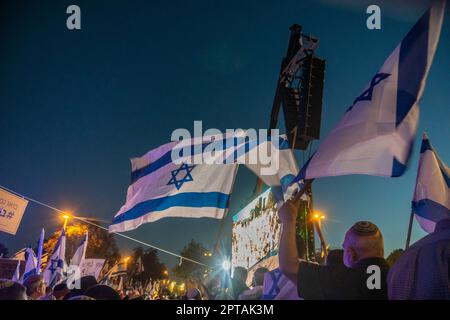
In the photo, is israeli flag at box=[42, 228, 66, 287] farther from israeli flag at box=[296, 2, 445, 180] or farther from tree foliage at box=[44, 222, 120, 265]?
tree foliage at box=[44, 222, 120, 265]

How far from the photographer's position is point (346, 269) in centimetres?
215

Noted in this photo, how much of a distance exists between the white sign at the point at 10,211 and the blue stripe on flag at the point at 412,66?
11.0m

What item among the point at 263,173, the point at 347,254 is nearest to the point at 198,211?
the point at 263,173

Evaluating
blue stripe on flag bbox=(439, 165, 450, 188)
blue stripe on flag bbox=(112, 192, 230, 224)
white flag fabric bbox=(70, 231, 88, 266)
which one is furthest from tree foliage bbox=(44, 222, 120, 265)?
blue stripe on flag bbox=(439, 165, 450, 188)

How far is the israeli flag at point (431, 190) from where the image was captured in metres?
4.11

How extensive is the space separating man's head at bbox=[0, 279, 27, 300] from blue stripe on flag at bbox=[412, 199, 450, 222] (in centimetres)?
498

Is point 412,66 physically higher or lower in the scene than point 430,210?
higher

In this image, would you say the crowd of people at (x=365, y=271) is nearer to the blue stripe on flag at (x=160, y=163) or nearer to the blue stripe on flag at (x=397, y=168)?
the blue stripe on flag at (x=397, y=168)

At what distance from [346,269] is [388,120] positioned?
1.36 meters

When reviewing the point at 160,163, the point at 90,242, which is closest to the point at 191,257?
the point at 90,242

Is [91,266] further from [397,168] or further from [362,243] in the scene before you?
[397,168]

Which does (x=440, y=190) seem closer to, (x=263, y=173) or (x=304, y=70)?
(x=263, y=173)

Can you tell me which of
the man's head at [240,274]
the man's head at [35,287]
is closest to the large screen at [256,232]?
the man's head at [240,274]
